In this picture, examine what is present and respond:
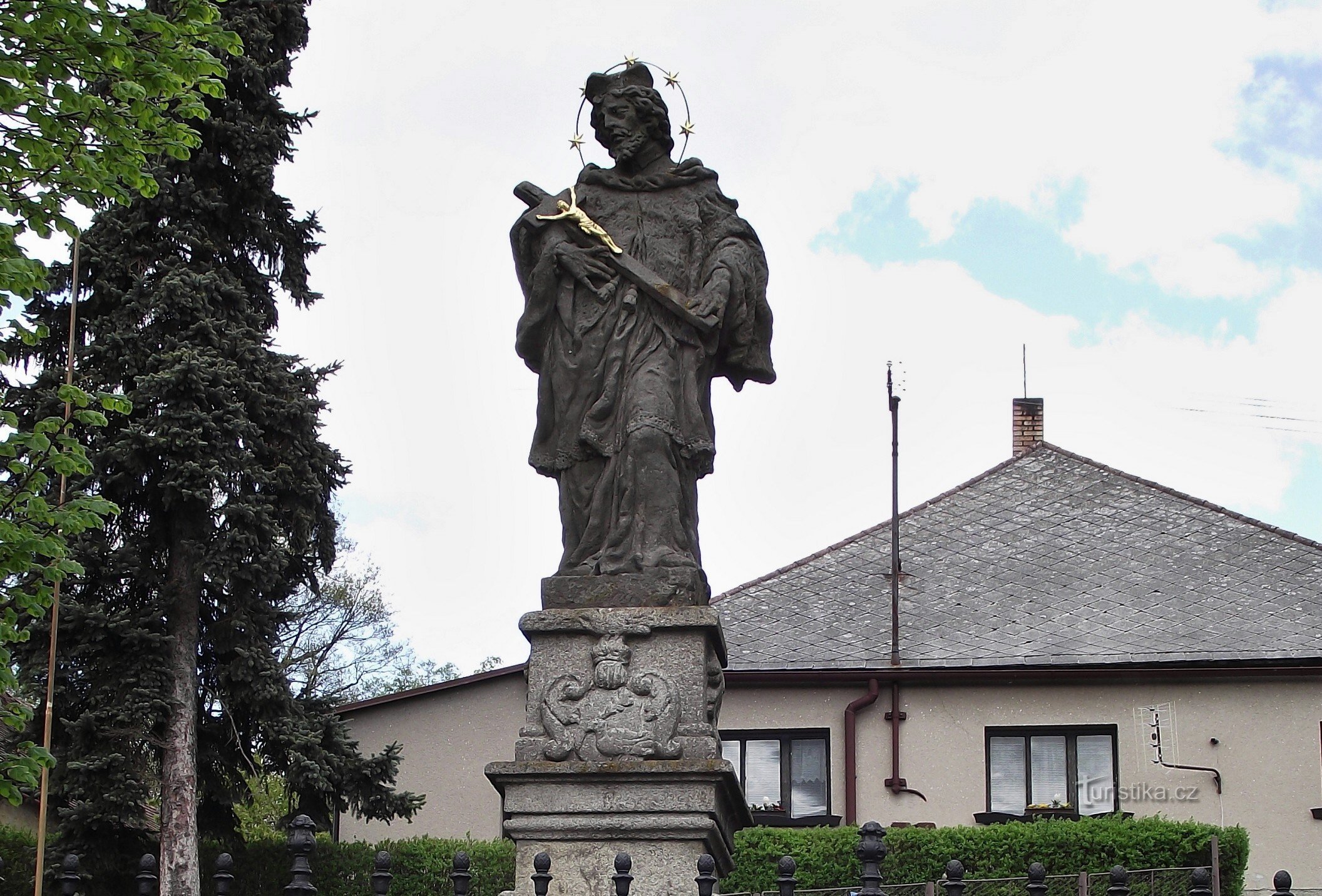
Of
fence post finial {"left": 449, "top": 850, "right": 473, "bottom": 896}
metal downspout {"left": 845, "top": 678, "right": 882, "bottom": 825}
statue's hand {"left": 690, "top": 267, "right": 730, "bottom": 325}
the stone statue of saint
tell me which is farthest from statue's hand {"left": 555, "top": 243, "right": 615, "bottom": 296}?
metal downspout {"left": 845, "top": 678, "right": 882, "bottom": 825}

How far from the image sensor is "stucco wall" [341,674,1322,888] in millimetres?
24453

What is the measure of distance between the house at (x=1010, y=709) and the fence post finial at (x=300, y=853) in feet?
61.1

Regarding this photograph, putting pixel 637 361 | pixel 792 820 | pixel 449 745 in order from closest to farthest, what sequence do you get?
pixel 637 361
pixel 792 820
pixel 449 745

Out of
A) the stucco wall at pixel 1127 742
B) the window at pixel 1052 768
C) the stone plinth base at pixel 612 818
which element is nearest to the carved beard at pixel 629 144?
the stone plinth base at pixel 612 818

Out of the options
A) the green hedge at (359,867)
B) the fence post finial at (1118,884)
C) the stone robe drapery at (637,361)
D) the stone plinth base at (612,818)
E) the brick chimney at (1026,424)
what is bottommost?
the green hedge at (359,867)

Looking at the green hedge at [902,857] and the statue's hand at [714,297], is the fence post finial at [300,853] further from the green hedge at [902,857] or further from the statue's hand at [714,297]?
the green hedge at [902,857]

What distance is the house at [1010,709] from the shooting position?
80.7 feet

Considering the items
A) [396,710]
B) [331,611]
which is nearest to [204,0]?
[396,710]

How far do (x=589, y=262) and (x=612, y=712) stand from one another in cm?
192

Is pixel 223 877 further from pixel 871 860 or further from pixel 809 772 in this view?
pixel 809 772

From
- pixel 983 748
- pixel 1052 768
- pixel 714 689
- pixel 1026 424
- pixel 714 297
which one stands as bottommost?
pixel 1052 768

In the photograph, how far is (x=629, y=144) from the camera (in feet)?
27.0

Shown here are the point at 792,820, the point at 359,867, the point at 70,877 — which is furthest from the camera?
the point at 792,820

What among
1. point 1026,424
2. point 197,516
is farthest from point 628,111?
point 1026,424
